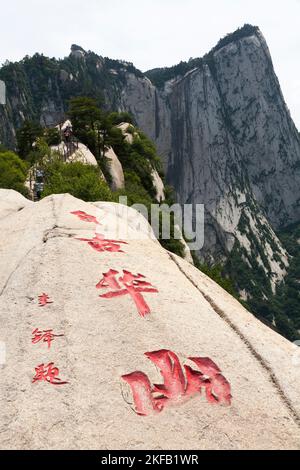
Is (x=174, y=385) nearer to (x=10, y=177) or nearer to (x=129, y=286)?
(x=129, y=286)

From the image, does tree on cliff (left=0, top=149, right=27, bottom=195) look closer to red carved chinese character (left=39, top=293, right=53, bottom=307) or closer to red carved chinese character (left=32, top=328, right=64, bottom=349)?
red carved chinese character (left=39, top=293, right=53, bottom=307)

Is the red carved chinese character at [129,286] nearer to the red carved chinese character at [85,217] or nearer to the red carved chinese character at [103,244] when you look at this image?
the red carved chinese character at [103,244]

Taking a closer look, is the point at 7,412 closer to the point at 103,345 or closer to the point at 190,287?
the point at 103,345

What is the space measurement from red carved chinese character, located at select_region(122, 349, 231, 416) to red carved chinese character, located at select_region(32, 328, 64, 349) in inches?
63.2

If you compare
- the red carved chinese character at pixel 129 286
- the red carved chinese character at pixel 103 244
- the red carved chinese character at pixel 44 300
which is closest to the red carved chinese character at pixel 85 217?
the red carved chinese character at pixel 103 244

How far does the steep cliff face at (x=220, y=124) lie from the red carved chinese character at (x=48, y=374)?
101009 mm

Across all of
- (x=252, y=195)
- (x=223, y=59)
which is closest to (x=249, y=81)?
(x=223, y=59)

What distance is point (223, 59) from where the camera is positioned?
128875 millimetres

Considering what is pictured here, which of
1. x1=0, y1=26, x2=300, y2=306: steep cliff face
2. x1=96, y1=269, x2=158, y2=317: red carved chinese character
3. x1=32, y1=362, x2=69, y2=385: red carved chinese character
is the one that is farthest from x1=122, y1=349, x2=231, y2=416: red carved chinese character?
x1=0, y1=26, x2=300, y2=306: steep cliff face

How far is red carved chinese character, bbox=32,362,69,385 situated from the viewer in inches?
290

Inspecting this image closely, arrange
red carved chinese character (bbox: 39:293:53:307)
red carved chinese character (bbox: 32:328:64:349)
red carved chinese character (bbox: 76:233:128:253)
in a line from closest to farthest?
red carved chinese character (bbox: 32:328:64:349) → red carved chinese character (bbox: 39:293:53:307) → red carved chinese character (bbox: 76:233:128:253)

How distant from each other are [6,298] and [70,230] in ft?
9.62

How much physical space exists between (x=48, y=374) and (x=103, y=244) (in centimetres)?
453

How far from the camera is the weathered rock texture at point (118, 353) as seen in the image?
6660mm
